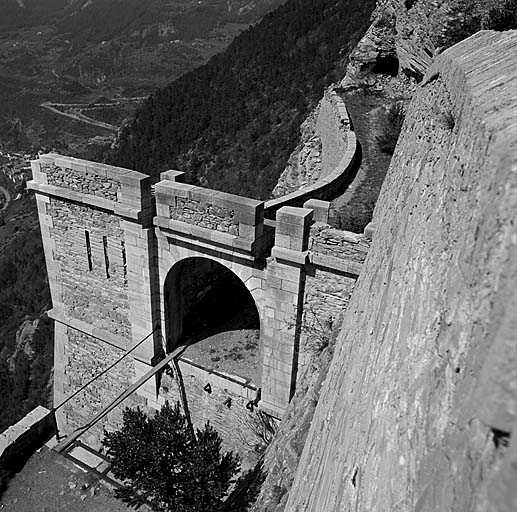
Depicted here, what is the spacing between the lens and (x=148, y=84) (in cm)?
15362

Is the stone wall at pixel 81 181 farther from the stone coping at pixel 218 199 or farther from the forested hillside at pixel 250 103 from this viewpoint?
the forested hillside at pixel 250 103

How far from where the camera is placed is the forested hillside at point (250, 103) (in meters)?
34.0

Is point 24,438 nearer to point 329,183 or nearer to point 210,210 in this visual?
point 210,210

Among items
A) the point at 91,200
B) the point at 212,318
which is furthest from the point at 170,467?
the point at 91,200

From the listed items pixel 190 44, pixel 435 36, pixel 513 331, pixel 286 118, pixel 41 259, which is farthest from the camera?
pixel 190 44

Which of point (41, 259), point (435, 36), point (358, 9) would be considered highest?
point (358, 9)

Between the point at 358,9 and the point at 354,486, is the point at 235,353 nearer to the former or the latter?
the point at 354,486

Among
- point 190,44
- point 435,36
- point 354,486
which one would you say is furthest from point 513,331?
point 190,44

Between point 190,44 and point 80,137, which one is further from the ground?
point 190,44

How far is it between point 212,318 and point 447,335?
1041 cm

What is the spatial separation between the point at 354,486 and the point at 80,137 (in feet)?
387

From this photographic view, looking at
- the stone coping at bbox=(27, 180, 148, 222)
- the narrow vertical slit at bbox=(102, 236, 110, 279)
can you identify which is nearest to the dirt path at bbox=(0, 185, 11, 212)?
the stone coping at bbox=(27, 180, 148, 222)

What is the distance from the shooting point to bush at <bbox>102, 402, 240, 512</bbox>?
741cm

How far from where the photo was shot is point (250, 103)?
4181 centimetres
